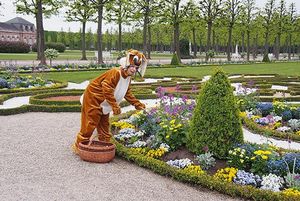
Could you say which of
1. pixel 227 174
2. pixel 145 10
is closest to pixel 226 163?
pixel 227 174

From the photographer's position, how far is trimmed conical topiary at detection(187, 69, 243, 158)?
5.50 m

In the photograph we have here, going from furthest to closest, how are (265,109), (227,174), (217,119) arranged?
(265,109)
(217,119)
(227,174)

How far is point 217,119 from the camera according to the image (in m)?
5.50

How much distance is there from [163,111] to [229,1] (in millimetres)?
36676

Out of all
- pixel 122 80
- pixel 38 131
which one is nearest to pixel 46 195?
pixel 122 80

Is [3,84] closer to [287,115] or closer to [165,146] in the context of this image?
[165,146]

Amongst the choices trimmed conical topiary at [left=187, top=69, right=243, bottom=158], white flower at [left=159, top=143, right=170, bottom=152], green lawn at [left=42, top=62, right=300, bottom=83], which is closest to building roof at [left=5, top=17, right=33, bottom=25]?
green lawn at [left=42, top=62, right=300, bottom=83]

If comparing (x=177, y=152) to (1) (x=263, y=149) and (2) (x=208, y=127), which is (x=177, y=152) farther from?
(1) (x=263, y=149)

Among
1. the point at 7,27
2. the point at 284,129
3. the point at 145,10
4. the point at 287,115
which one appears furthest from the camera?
the point at 7,27

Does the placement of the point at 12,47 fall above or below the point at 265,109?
above

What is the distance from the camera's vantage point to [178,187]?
16.6 ft

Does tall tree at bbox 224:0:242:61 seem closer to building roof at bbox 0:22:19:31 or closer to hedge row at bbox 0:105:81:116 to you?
hedge row at bbox 0:105:81:116

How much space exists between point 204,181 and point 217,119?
99 cm

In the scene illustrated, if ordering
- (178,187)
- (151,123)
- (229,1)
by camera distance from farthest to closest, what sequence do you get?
(229,1) → (151,123) → (178,187)
